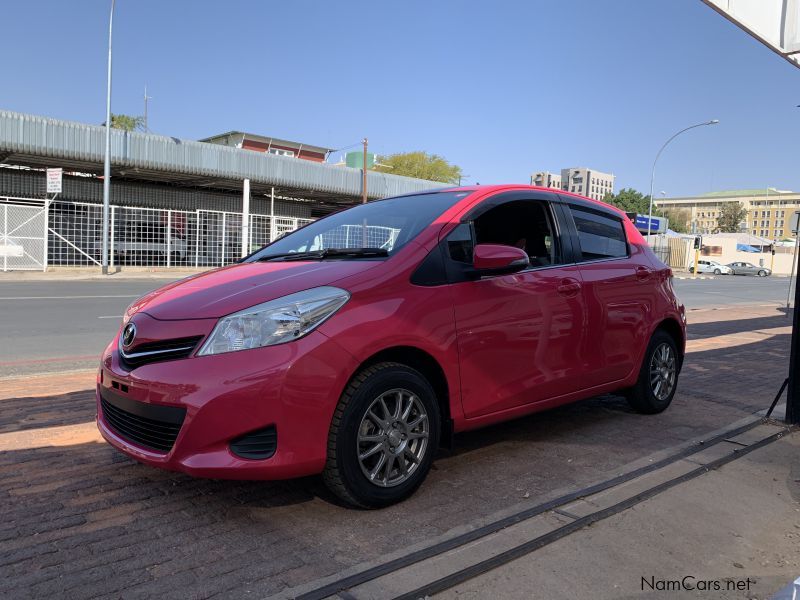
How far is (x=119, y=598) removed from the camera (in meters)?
2.36

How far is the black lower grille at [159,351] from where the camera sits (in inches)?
112

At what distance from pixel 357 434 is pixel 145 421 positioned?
38.7 inches

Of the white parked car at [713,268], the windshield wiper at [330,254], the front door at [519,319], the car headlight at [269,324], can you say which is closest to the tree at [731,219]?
the white parked car at [713,268]

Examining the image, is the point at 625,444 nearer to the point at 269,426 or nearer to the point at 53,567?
the point at 269,426

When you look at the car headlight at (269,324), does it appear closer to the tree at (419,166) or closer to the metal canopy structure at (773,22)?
the metal canopy structure at (773,22)

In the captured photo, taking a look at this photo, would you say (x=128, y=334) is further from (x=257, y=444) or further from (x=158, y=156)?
(x=158, y=156)

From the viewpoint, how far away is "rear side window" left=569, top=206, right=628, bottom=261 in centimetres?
452

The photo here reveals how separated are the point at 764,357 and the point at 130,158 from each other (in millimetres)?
22849

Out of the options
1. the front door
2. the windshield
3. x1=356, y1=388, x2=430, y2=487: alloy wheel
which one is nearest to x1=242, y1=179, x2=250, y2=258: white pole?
the windshield

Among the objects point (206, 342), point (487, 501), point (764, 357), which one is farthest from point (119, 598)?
point (764, 357)

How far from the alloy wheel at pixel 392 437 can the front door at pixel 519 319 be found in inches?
14.5

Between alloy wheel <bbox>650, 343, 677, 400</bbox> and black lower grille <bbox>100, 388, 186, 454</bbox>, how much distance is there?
375 cm

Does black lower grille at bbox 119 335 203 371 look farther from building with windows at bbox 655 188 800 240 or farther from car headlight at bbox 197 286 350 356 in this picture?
Answer: building with windows at bbox 655 188 800 240

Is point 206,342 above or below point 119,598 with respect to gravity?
above
